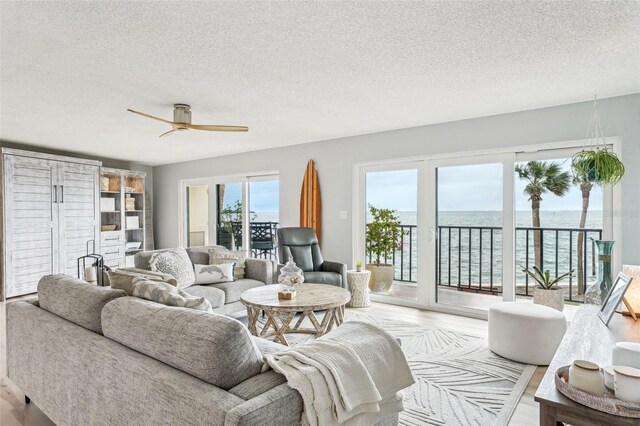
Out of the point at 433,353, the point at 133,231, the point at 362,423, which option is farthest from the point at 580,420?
the point at 133,231

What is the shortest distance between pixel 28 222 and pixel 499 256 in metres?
6.56

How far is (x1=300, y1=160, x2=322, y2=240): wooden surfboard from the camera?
552 centimetres

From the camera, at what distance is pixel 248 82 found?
3.04 m

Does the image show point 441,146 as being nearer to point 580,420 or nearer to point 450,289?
point 450,289

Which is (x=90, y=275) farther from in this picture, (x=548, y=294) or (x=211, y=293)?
(x=548, y=294)

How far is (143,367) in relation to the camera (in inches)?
53.1

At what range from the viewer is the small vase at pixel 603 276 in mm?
2459

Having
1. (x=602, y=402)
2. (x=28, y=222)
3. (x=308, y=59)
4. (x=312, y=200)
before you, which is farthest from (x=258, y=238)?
(x=602, y=402)

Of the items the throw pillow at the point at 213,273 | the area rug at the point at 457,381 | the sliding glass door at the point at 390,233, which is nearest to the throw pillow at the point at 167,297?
the area rug at the point at 457,381

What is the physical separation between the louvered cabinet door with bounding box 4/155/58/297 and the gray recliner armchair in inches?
150

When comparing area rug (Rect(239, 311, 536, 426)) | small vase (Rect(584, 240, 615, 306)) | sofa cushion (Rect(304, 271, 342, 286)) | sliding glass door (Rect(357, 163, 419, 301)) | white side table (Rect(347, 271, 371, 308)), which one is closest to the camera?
area rug (Rect(239, 311, 536, 426))

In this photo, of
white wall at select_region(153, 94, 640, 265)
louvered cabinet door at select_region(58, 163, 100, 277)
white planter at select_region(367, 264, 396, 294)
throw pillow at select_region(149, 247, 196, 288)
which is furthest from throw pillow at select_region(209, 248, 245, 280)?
louvered cabinet door at select_region(58, 163, 100, 277)

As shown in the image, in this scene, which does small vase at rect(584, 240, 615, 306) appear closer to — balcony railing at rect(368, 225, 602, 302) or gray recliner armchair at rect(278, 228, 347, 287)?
balcony railing at rect(368, 225, 602, 302)

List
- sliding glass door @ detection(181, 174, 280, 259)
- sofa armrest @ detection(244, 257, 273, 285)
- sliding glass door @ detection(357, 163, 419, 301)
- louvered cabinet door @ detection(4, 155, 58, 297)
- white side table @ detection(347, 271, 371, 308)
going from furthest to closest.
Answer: sliding glass door @ detection(181, 174, 280, 259), louvered cabinet door @ detection(4, 155, 58, 297), sliding glass door @ detection(357, 163, 419, 301), white side table @ detection(347, 271, 371, 308), sofa armrest @ detection(244, 257, 273, 285)
